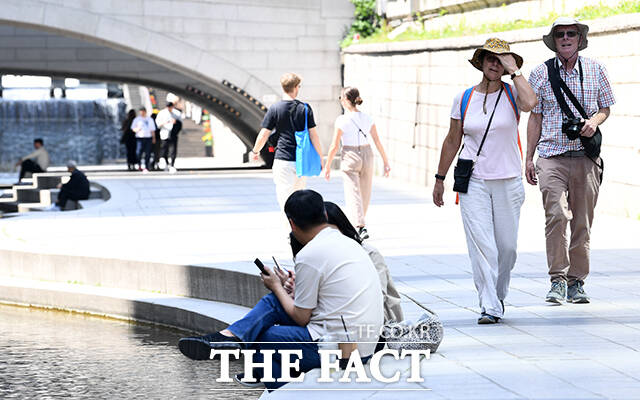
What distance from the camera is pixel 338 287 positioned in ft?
19.6

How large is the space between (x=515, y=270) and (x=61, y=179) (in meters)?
14.6

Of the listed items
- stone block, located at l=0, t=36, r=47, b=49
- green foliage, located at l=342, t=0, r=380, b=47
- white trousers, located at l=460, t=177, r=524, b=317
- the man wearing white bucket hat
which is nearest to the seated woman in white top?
white trousers, located at l=460, t=177, r=524, b=317

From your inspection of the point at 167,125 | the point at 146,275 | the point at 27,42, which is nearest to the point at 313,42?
the point at 167,125

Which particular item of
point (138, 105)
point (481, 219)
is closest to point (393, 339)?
point (481, 219)

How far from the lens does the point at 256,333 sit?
6223 millimetres

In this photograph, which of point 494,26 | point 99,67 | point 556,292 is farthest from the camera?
point 99,67

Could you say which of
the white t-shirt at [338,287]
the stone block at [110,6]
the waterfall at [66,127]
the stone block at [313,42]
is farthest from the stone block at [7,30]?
the white t-shirt at [338,287]

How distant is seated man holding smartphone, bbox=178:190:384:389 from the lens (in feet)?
19.5

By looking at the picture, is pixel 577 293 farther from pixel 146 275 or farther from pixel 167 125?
pixel 167 125

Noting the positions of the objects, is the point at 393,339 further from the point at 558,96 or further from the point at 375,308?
the point at 558,96

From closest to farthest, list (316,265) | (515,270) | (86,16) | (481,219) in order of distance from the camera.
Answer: (316,265) → (481,219) → (515,270) → (86,16)

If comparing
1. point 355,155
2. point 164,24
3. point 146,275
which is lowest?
point 146,275

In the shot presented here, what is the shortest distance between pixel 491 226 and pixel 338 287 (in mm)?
1650

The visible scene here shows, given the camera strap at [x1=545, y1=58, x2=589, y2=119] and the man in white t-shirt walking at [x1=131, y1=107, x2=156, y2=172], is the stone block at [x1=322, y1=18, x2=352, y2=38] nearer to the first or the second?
the man in white t-shirt walking at [x1=131, y1=107, x2=156, y2=172]
